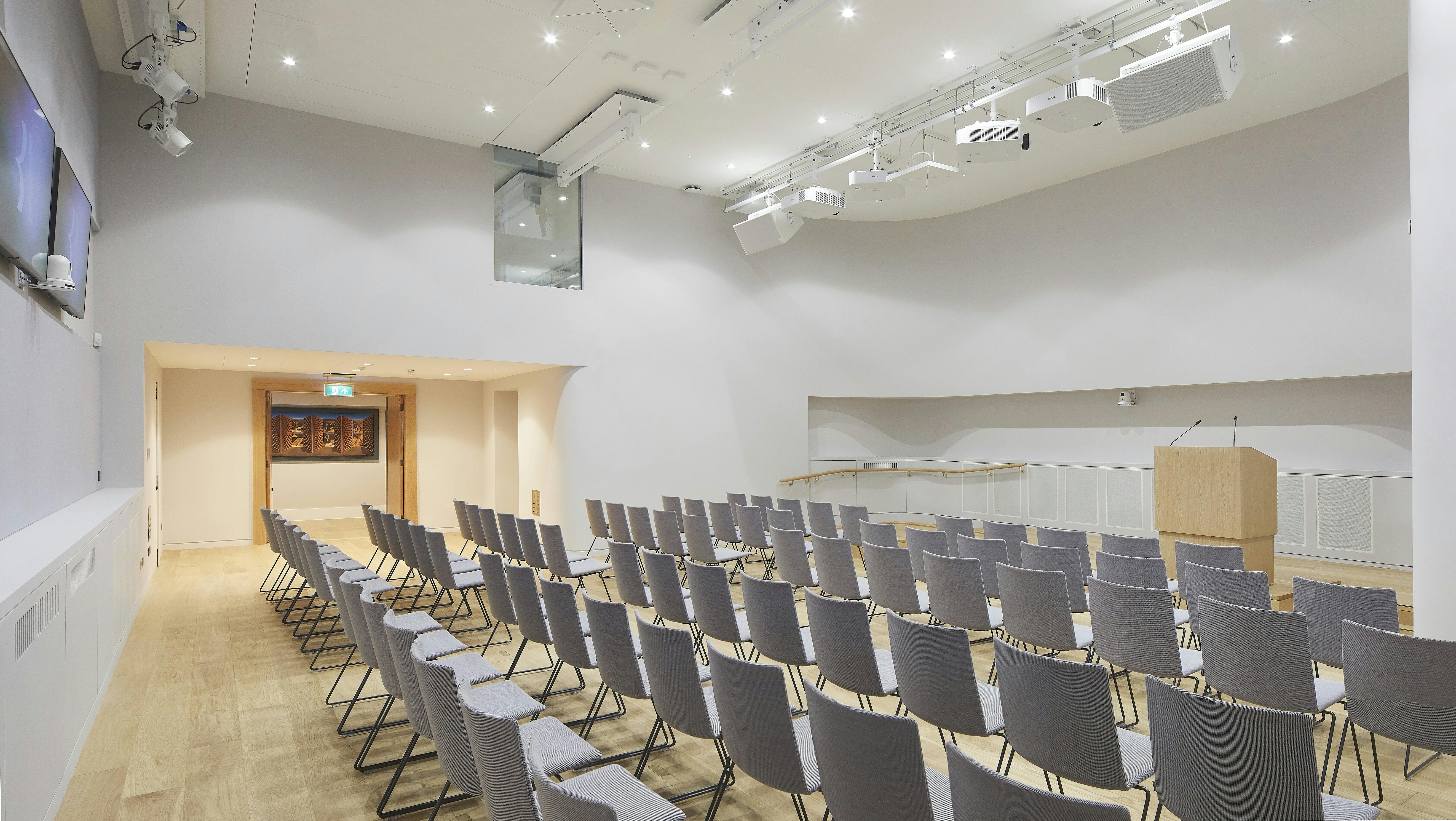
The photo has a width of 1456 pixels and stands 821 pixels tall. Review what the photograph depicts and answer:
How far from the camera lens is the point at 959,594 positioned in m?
4.41

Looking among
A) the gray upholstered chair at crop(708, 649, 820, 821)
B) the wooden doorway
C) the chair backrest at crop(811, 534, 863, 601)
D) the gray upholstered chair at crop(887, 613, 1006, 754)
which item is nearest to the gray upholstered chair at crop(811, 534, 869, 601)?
the chair backrest at crop(811, 534, 863, 601)

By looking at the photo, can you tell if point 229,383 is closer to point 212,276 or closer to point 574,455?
point 212,276

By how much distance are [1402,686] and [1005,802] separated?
2140mm

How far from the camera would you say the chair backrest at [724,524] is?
762 centimetres

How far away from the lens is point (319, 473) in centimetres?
1403

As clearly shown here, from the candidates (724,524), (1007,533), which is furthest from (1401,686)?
(724,524)

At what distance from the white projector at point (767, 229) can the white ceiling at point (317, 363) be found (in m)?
3.15

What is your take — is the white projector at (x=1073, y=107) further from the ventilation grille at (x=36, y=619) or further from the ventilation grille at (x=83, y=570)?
the ventilation grille at (x=83, y=570)

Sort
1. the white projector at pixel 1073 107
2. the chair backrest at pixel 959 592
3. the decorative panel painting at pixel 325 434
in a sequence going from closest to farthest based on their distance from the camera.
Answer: the chair backrest at pixel 959 592
the white projector at pixel 1073 107
the decorative panel painting at pixel 325 434

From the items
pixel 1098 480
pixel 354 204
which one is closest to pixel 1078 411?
pixel 1098 480

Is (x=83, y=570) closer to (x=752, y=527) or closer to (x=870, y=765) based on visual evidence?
(x=870, y=765)

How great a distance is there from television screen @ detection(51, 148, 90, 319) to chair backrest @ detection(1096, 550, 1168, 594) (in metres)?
6.45

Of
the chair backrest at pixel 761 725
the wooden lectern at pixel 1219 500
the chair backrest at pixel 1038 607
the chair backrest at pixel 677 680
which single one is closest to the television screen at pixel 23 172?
the chair backrest at pixel 677 680

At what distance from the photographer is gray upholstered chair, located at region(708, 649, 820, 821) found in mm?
2424
